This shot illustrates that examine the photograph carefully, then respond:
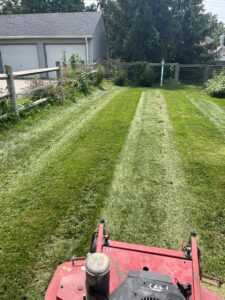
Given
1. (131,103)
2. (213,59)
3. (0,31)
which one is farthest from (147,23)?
(131,103)

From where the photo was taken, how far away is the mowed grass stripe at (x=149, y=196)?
8.37ft

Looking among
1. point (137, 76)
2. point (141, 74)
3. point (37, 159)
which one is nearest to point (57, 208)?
point (37, 159)

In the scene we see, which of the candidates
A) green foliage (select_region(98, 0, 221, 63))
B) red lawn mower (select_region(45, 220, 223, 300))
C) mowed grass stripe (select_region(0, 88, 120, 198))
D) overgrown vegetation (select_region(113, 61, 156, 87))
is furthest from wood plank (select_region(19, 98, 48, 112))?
green foliage (select_region(98, 0, 221, 63))

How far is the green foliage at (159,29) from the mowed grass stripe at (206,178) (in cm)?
1281

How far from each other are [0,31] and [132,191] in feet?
61.1

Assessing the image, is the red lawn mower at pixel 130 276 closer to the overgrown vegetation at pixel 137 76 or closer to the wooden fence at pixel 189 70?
the overgrown vegetation at pixel 137 76

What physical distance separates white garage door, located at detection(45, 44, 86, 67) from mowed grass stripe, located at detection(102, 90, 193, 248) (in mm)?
13163

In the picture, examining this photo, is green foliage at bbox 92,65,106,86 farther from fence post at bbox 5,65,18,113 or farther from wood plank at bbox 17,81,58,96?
fence post at bbox 5,65,18,113

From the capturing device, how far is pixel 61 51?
55.9ft

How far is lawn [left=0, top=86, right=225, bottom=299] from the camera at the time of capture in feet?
7.60

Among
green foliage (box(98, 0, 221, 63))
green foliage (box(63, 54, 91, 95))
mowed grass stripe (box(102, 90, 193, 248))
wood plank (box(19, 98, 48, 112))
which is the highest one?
green foliage (box(98, 0, 221, 63))

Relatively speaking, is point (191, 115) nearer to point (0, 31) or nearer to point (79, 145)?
point (79, 145)

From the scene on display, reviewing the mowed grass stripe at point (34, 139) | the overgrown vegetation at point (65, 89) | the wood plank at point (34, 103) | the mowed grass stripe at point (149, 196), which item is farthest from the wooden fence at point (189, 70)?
the mowed grass stripe at point (149, 196)

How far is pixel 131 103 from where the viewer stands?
8.20 meters
